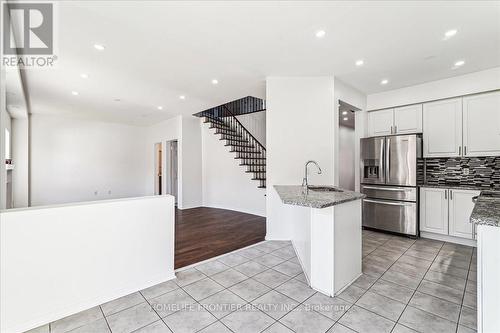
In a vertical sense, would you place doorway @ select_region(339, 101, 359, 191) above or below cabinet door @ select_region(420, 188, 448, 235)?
above

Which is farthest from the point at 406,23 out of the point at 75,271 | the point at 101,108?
the point at 101,108

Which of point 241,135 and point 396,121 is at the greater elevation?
point 241,135

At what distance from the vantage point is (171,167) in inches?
298

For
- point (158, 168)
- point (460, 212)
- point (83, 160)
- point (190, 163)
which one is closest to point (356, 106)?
point (460, 212)

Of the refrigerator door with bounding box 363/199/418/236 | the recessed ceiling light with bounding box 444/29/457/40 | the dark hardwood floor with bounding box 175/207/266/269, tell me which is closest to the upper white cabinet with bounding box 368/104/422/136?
the refrigerator door with bounding box 363/199/418/236

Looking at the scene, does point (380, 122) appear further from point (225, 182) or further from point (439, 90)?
point (225, 182)

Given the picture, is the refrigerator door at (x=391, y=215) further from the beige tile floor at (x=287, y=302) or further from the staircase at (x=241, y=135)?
the staircase at (x=241, y=135)

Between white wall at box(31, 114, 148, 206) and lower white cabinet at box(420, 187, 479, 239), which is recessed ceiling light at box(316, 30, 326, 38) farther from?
white wall at box(31, 114, 148, 206)

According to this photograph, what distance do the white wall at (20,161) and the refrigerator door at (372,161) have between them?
331 inches

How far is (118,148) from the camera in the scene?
308 inches

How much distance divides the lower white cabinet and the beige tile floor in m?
0.76

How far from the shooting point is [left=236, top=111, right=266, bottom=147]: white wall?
23.6ft

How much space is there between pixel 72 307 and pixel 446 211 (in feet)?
16.7

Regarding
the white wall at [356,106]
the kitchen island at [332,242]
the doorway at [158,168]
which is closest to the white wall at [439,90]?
the white wall at [356,106]
